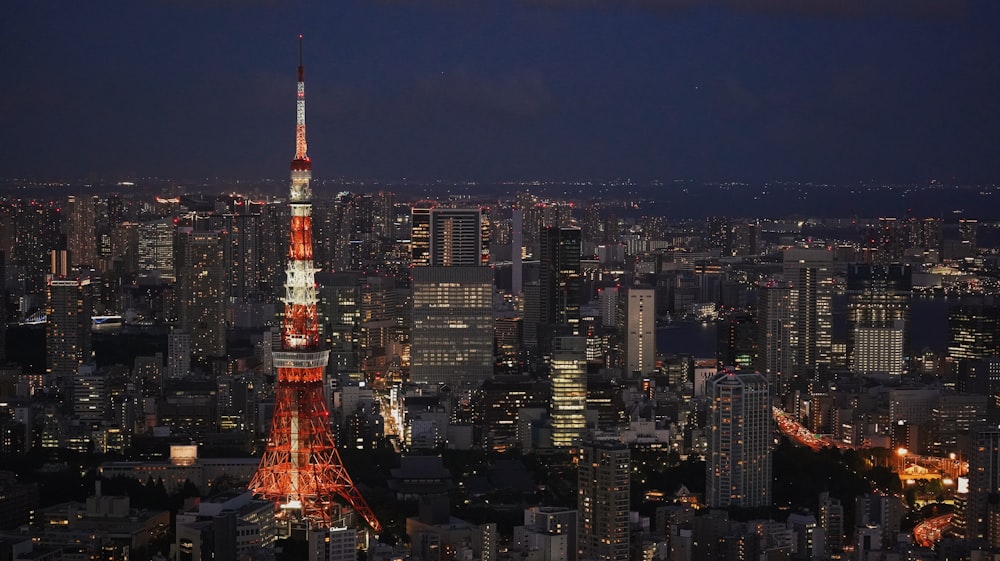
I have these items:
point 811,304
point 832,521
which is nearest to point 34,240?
point 811,304

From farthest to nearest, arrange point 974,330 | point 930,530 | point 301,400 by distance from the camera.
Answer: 1. point 974,330
2. point 301,400
3. point 930,530

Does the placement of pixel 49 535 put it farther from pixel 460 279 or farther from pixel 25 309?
pixel 460 279

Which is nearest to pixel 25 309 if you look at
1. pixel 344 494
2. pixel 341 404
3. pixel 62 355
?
pixel 62 355

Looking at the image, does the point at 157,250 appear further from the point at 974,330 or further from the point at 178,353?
the point at 974,330

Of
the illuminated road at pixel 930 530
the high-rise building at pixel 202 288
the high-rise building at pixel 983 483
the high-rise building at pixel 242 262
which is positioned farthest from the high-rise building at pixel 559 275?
the illuminated road at pixel 930 530

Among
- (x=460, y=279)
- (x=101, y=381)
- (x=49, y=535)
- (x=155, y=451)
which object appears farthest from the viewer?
(x=460, y=279)

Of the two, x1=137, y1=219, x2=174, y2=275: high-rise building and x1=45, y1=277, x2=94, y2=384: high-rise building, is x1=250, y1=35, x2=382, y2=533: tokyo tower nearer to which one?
x1=45, y1=277, x2=94, y2=384: high-rise building
